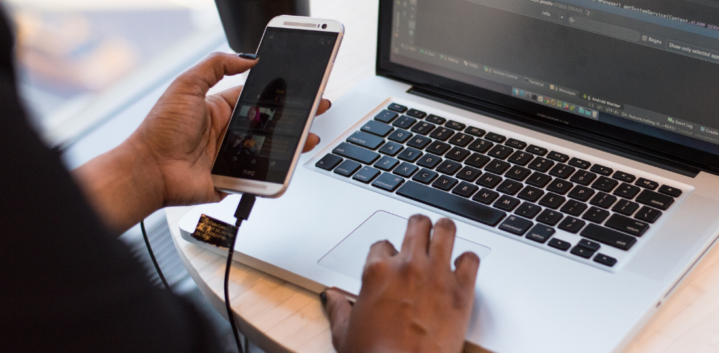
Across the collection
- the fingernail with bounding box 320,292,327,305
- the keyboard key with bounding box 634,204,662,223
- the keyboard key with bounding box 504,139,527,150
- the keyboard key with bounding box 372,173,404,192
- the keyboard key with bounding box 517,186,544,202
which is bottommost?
the fingernail with bounding box 320,292,327,305

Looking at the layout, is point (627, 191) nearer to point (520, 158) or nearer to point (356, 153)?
point (520, 158)

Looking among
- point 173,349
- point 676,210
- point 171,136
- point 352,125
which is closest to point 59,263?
point 173,349

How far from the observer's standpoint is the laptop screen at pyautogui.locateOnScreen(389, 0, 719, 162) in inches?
26.2

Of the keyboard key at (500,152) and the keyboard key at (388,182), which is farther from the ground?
the keyboard key at (500,152)

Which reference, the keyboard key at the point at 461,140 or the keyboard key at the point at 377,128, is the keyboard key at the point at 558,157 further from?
the keyboard key at the point at 377,128

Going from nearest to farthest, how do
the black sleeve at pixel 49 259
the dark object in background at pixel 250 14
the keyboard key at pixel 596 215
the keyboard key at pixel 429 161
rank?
the black sleeve at pixel 49 259 → the keyboard key at pixel 596 215 → the keyboard key at pixel 429 161 → the dark object in background at pixel 250 14

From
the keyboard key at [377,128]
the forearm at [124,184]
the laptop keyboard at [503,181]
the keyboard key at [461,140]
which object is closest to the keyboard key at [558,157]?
the laptop keyboard at [503,181]

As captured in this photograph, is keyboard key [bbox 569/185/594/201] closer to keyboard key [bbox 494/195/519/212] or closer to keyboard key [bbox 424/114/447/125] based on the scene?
keyboard key [bbox 494/195/519/212]

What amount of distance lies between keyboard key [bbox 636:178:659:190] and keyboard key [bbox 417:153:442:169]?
0.77ft

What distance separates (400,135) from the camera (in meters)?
0.79

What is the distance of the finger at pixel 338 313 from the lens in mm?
541

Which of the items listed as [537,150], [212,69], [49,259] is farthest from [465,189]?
[49,259]

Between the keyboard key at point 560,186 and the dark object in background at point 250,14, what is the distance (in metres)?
0.53

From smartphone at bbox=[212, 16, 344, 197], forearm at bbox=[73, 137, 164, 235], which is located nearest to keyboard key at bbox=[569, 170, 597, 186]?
smartphone at bbox=[212, 16, 344, 197]
